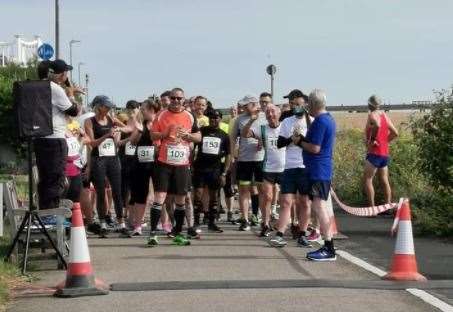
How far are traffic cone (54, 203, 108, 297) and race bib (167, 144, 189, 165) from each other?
3960mm

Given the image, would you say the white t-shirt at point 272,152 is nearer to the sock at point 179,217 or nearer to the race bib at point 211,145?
the race bib at point 211,145

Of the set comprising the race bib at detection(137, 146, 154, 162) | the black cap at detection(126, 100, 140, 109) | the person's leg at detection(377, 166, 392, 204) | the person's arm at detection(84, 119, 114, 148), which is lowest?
the person's leg at detection(377, 166, 392, 204)

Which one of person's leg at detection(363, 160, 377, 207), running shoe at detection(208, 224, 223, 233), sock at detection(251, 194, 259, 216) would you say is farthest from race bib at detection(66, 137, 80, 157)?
person's leg at detection(363, 160, 377, 207)

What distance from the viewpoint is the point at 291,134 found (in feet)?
43.0

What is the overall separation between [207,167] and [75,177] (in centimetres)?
354

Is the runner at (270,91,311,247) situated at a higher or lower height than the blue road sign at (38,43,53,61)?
lower

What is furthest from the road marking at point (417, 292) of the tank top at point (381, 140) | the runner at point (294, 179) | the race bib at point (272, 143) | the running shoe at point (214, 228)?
the tank top at point (381, 140)

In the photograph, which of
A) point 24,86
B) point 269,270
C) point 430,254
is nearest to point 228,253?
point 269,270

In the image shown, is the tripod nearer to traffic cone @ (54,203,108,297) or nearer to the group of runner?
traffic cone @ (54,203,108,297)

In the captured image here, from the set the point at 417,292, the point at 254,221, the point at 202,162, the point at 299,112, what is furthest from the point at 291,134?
the point at 417,292

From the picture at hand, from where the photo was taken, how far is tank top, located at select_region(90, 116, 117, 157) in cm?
1406

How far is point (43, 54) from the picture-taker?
94.6ft

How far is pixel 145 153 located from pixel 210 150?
119 cm

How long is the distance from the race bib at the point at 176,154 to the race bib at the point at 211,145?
1.99 meters
